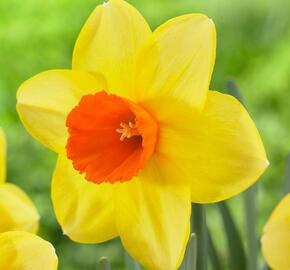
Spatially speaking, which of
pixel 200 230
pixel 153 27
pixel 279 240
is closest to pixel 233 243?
pixel 200 230

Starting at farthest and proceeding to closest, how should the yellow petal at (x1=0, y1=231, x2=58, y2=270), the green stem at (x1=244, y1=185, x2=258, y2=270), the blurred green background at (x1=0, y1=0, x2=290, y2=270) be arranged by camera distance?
1. the blurred green background at (x1=0, y1=0, x2=290, y2=270)
2. the green stem at (x1=244, y1=185, x2=258, y2=270)
3. the yellow petal at (x1=0, y1=231, x2=58, y2=270)

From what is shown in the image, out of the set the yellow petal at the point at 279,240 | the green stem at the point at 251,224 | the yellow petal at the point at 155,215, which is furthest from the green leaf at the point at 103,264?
the green stem at the point at 251,224

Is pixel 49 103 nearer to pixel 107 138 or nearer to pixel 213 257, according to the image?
pixel 107 138

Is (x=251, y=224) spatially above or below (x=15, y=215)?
below

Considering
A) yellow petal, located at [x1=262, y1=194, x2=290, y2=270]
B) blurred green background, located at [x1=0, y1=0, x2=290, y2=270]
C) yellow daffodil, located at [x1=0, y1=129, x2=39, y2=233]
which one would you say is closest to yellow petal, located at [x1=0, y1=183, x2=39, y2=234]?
yellow daffodil, located at [x1=0, y1=129, x2=39, y2=233]

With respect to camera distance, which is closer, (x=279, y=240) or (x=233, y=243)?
(x=279, y=240)

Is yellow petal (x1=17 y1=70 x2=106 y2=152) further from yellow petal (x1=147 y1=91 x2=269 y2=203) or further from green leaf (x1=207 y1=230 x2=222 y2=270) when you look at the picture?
green leaf (x1=207 y1=230 x2=222 y2=270)
